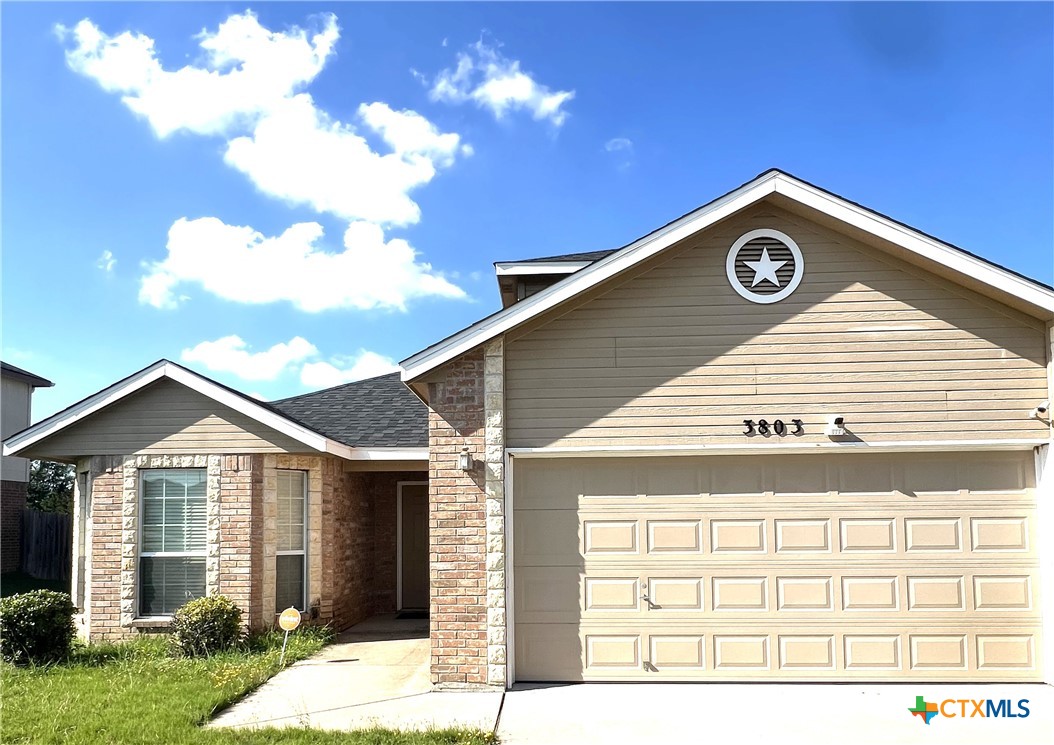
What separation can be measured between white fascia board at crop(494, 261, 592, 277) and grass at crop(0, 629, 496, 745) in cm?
556

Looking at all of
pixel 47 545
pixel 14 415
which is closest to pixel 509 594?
pixel 47 545

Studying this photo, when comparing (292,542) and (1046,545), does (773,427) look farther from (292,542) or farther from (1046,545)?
(292,542)

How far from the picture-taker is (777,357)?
859 cm

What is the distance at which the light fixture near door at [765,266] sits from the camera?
8.70 metres

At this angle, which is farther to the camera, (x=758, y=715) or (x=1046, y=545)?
(x=1046, y=545)

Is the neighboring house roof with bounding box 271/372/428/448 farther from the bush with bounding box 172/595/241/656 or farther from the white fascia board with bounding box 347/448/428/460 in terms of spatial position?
the bush with bounding box 172/595/241/656

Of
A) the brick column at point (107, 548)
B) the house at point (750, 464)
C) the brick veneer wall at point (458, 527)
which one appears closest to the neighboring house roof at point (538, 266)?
the house at point (750, 464)

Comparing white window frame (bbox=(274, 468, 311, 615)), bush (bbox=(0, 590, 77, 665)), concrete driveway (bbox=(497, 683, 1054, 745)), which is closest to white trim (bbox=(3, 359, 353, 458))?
white window frame (bbox=(274, 468, 311, 615))

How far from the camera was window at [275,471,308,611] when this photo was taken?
1160cm

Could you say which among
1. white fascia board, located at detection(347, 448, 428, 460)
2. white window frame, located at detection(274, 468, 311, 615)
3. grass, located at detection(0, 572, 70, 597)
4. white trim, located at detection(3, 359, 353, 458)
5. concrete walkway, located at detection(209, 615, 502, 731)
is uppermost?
white trim, located at detection(3, 359, 353, 458)

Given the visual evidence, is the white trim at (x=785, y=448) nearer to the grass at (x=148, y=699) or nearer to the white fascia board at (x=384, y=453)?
the grass at (x=148, y=699)

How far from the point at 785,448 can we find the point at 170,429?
7962mm

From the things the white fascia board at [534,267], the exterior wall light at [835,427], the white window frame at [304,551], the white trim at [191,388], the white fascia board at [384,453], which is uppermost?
the white fascia board at [534,267]

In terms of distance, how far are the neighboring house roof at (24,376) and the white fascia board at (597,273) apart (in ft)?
62.3
